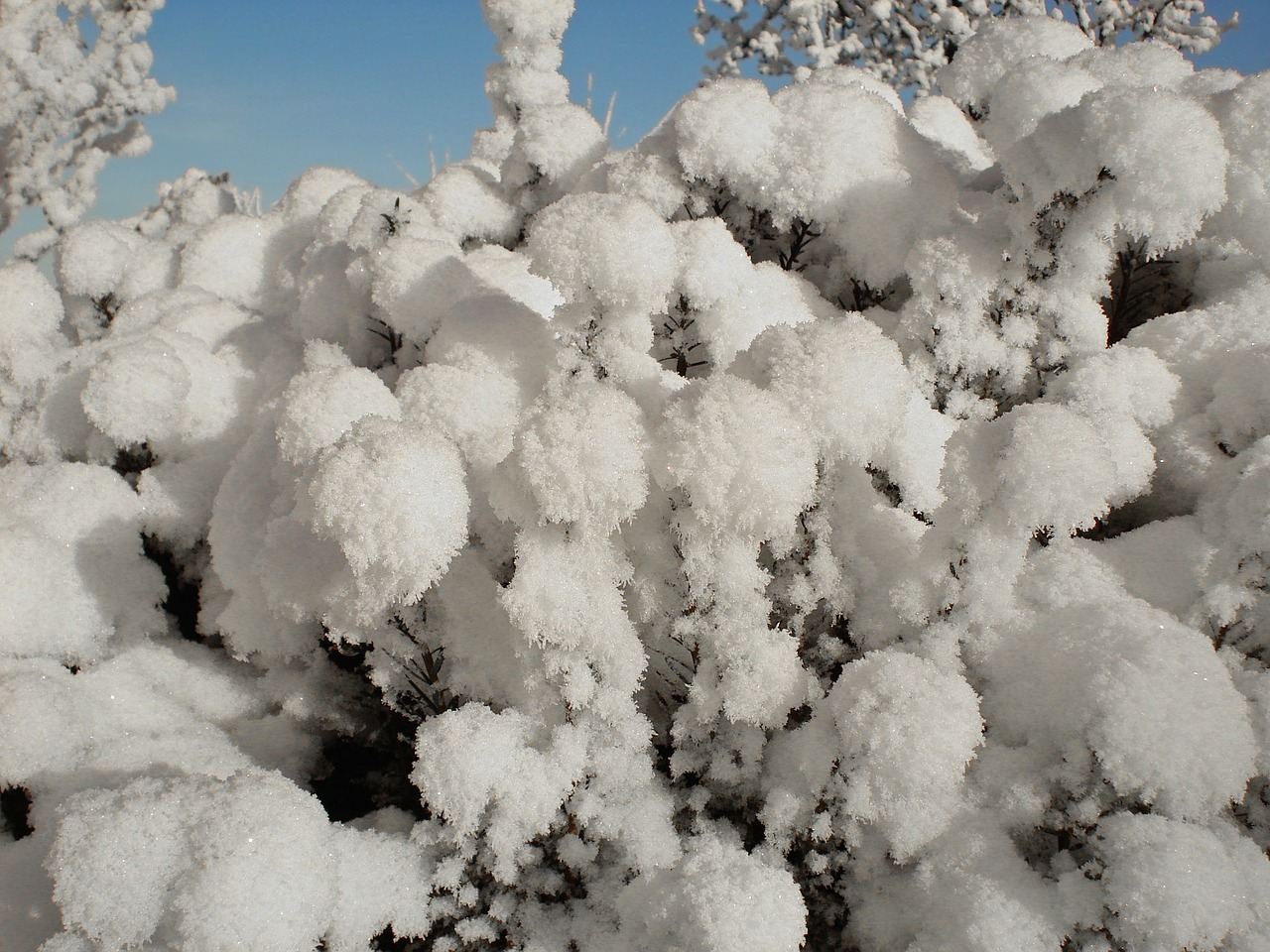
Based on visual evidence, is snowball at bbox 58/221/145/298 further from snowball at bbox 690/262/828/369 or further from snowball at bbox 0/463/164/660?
snowball at bbox 690/262/828/369

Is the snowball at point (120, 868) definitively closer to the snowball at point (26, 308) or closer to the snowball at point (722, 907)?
the snowball at point (722, 907)

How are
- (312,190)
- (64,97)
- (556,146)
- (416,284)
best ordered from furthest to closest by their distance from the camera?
(64,97)
(312,190)
(556,146)
(416,284)

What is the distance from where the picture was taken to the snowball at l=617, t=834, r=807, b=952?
1.00 metres

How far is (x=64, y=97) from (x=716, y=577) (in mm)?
4676

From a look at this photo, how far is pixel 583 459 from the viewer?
1.26 m

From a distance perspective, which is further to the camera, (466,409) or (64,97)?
(64,97)

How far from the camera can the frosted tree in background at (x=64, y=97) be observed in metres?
4.01

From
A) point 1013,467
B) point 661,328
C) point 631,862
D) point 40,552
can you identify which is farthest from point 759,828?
point 40,552

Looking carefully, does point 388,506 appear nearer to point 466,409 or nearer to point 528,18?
point 466,409

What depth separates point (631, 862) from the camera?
4.42 ft

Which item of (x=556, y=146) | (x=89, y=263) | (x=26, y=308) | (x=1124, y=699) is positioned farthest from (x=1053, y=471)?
(x=89, y=263)

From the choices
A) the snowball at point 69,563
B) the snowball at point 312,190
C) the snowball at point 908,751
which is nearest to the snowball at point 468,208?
the snowball at point 312,190

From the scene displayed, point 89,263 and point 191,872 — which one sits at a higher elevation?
point 191,872

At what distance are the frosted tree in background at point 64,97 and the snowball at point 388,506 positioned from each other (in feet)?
12.8
